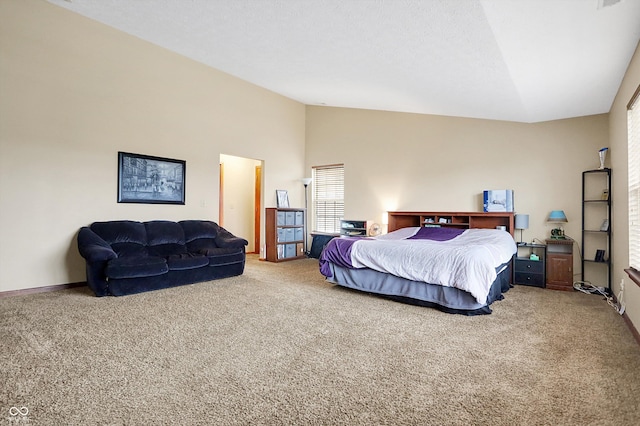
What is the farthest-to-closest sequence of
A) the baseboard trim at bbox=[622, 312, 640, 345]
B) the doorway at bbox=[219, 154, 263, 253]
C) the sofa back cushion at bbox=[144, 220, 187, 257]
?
the doorway at bbox=[219, 154, 263, 253], the sofa back cushion at bbox=[144, 220, 187, 257], the baseboard trim at bbox=[622, 312, 640, 345]

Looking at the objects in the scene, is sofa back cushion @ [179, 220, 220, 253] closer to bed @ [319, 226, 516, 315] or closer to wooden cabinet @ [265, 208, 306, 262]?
wooden cabinet @ [265, 208, 306, 262]

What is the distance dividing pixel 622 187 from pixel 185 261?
210 inches

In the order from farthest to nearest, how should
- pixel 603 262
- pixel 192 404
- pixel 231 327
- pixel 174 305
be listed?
1. pixel 603 262
2. pixel 174 305
3. pixel 231 327
4. pixel 192 404

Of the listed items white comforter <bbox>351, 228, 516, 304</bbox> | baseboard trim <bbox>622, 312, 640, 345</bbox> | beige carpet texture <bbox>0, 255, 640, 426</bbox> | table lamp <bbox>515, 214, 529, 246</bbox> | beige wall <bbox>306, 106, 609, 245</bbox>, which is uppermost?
beige wall <bbox>306, 106, 609, 245</bbox>

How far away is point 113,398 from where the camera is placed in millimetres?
1805

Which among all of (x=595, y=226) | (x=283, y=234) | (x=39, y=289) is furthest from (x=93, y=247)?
(x=595, y=226)

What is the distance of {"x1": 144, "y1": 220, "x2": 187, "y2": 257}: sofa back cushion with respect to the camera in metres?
4.88

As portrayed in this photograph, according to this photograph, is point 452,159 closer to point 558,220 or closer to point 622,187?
point 558,220

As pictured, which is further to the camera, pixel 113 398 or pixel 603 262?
pixel 603 262

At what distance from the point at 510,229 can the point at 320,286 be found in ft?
10.1

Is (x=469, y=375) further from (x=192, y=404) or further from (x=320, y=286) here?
(x=320, y=286)

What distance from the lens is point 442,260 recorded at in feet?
11.5

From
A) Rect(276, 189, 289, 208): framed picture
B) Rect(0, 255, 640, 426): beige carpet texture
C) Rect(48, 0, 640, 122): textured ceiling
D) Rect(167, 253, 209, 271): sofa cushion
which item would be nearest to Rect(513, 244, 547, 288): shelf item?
Rect(0, 255, 640, 426): beige carpet texture

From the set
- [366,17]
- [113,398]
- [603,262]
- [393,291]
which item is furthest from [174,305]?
[603,262]
